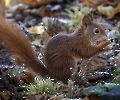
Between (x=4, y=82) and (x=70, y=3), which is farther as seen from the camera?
(x=70, y=3)

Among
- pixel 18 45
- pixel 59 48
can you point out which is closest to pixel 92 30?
pixel 59 48

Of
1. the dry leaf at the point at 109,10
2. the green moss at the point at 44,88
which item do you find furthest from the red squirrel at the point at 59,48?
the dry leaf at the point at 109,10

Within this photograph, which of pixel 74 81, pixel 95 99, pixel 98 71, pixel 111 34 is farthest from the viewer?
pixel 111 34

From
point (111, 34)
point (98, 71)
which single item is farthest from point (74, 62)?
point (111, 34)

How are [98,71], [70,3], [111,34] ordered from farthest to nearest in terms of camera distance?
[70,3] → [111,34] → [98,71]

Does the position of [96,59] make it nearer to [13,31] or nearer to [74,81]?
[74,81]

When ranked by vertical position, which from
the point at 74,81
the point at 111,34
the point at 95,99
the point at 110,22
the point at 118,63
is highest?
the point at 110,22
